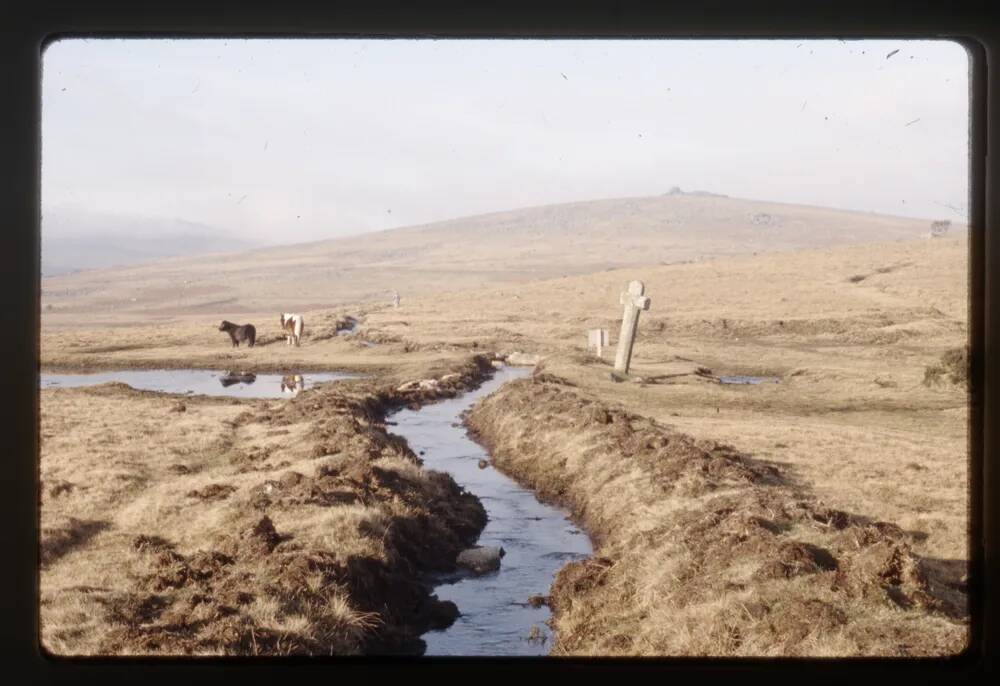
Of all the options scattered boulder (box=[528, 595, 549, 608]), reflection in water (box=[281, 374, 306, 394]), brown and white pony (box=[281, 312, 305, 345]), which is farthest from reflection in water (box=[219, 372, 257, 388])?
scattered boulder (box=[528, 595, 549, 608])

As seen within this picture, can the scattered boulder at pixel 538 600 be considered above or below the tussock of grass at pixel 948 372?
below

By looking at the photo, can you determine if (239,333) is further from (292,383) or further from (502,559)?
(502,559)

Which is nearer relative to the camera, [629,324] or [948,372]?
[948,372]

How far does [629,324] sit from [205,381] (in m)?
13.6

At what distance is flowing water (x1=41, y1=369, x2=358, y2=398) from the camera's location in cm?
2928

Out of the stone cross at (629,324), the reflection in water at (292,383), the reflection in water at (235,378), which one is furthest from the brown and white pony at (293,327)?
the stone cross at (629,324)

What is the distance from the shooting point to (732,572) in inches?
407

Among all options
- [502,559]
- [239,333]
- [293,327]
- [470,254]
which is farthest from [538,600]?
[470,254]

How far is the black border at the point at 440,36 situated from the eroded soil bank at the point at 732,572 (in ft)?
4.14

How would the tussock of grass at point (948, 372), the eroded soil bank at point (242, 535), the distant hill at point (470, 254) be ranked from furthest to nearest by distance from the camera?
the distant hill at point (470, 254) < the tussock of grass at point (948, 372) < the eroded soil bank at point (242, 535)

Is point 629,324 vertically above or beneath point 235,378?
above

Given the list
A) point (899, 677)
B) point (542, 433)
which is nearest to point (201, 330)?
point (542, 433)

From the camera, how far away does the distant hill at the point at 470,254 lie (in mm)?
102225

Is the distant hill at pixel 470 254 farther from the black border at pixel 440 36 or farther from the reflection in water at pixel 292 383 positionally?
the black border at pixel 440 36
